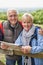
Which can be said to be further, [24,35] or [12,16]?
[12,16]

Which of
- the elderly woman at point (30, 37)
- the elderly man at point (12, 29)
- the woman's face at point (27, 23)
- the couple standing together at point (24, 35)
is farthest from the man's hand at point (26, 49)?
the elderly man at point (12, 29)

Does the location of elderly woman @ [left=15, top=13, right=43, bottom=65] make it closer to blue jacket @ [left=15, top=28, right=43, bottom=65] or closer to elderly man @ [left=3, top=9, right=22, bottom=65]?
blue jacket @ [left=15, top=28, right=43, bottom=65]

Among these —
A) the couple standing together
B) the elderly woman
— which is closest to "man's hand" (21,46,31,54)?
the couple standing together

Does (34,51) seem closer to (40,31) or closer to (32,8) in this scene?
(40,31)

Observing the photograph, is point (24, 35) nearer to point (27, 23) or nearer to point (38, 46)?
point (27, 23)

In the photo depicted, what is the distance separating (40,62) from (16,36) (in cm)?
50

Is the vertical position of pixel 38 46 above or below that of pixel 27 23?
below

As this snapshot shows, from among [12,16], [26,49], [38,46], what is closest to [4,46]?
[26,49]

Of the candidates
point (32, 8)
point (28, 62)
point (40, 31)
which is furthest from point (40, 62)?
point (32, 8)

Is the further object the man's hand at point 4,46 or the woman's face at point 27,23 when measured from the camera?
the woman's face at point 27,23

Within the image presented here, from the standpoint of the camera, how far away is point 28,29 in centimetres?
255

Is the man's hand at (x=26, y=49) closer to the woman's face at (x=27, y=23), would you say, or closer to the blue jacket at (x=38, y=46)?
the blue jacket at (x=38, y=46)

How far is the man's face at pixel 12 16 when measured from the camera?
2.77 m

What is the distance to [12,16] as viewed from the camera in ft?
9.09
